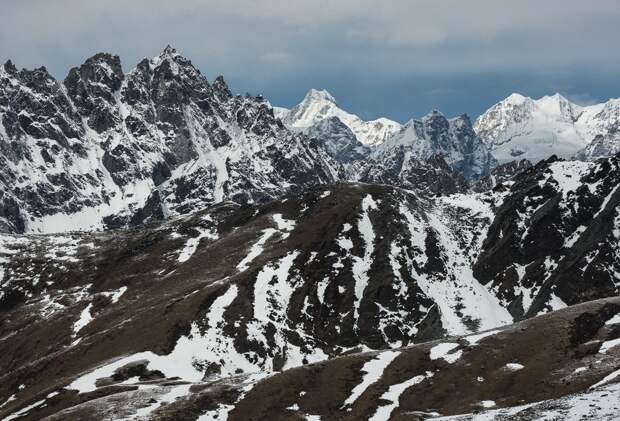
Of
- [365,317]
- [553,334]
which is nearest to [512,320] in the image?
[365,317]

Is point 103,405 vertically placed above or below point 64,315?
below

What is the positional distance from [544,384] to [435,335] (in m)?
88.7

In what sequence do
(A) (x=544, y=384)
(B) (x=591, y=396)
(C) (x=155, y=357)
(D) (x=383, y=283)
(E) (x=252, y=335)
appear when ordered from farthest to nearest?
(D) (x=383, y=283) → (E) (x=252, y=335) → (C) (x=155, y=357) → (A) (x=544, y=384) → (B) (x=591, y=396)

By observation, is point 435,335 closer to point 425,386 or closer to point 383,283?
point 383,283

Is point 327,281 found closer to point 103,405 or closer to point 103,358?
point 103,358

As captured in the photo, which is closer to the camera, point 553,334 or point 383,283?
point 553,334

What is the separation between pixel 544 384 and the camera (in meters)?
91.4

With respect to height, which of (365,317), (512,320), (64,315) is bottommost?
(512,320)

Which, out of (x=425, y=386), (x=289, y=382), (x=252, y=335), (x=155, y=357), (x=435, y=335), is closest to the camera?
(x=425, y=386)

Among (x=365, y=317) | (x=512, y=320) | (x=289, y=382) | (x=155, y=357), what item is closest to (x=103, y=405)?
(x=289, y=382)

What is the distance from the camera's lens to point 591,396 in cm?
5884

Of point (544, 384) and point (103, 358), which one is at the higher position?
point (103, 358)

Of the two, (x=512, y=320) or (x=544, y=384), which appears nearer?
(x=544, y=384)

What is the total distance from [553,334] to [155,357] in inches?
3151
